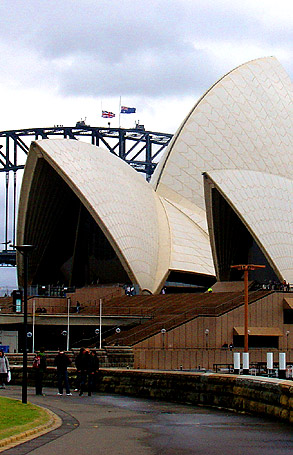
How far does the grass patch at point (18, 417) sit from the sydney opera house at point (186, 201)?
118ft

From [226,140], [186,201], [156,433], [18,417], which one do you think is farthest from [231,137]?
[156,433]

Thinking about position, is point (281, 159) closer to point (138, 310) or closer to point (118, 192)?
point (118, 192)

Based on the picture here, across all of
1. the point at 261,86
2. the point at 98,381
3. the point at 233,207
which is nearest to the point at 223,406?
the point at 98,381

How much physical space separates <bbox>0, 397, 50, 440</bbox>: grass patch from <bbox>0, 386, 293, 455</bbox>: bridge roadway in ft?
1.32

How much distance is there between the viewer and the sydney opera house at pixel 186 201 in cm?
5362

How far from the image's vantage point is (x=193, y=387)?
19.0m

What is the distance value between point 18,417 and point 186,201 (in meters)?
49.6

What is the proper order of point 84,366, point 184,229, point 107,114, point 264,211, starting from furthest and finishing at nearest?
point 107,114
point 184,229
point 264,211
point 84,366

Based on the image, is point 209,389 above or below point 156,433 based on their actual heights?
above

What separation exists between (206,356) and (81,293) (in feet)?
71.2

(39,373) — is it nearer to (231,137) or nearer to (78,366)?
(78,366)

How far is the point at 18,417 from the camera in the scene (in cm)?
1442

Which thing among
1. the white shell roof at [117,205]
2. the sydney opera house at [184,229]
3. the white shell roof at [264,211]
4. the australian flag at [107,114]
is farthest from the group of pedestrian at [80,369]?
the australian flag at [107,114]

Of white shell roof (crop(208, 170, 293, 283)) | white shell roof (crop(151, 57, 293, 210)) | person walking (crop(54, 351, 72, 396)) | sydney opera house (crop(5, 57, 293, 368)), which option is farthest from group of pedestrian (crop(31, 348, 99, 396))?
white shell roof (crop(151, 57, 293, 210))
